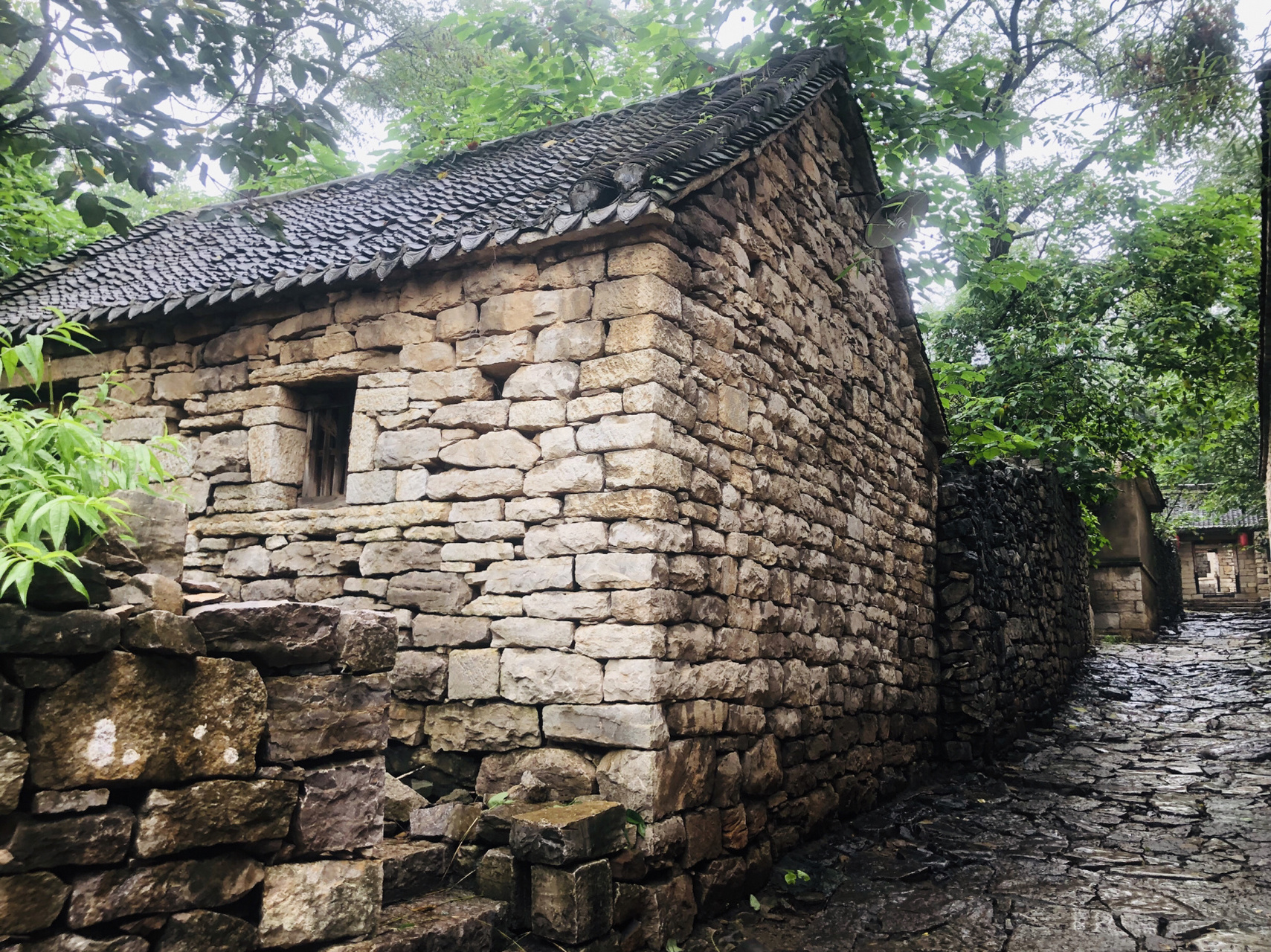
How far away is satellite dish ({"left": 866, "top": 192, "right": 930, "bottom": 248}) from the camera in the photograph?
7.11 m

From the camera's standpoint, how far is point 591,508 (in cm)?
436

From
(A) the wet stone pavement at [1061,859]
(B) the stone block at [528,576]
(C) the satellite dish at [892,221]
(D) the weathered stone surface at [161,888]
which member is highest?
(C) the satellite dish at [892,221]

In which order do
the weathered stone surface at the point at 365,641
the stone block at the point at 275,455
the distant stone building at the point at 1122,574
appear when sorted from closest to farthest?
the weathered stone surface at the point at 365,641, the stone block at the point at 275,455, the distant stone building at the point at 1122,574

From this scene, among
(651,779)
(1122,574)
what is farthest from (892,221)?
(1122,574)

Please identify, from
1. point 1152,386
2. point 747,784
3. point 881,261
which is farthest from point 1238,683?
point 747,784

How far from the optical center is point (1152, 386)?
13.9 metres

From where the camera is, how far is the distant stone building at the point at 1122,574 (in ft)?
51.2

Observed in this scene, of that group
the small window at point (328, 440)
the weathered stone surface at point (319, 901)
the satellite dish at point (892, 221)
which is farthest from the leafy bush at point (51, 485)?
the satellite dish at point (892, 221)

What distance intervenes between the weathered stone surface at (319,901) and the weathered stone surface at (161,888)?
0.24 ft

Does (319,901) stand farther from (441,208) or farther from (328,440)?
(441,208)

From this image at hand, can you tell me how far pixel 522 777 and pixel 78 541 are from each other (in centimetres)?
256

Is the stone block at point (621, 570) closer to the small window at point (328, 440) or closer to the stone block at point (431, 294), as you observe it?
the stone block at point (431, 294)

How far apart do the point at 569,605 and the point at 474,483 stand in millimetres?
864

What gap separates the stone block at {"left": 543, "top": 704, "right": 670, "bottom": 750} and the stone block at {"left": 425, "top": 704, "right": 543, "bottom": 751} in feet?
0.34
